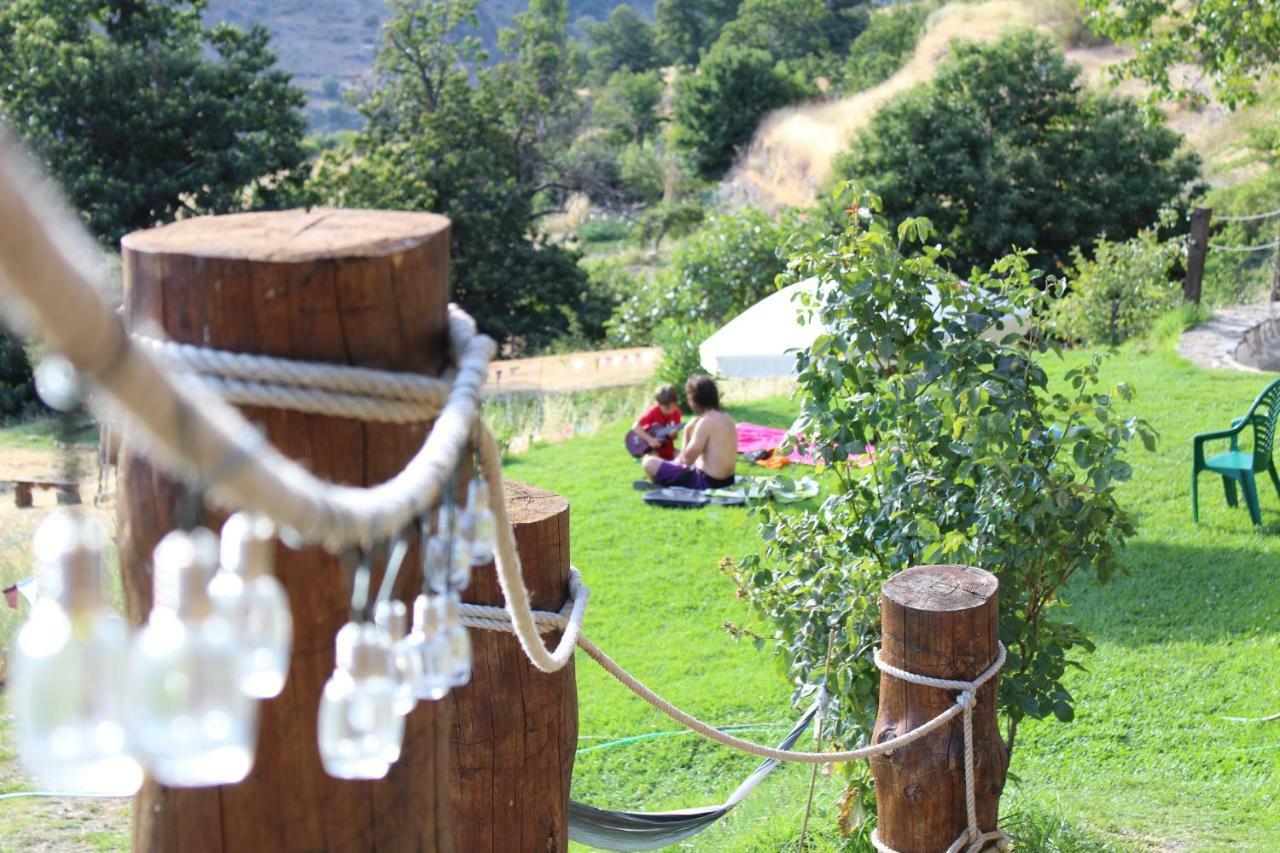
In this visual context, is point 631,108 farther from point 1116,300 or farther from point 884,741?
point 884,741

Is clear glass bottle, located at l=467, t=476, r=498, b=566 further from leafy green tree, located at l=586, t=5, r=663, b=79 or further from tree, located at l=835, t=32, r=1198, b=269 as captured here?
leafy green tree, located at l=586, t=5, r=663, b=79

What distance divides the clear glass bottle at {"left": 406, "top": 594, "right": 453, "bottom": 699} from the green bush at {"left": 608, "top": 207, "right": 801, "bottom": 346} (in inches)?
568

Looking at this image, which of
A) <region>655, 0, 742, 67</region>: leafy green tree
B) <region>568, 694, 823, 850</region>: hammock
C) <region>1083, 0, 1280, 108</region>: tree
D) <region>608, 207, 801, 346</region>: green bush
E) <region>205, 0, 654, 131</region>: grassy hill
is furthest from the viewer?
<region>205, 0, 654, 131</region>: grassy hill

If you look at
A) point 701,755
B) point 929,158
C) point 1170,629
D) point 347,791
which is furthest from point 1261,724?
point 929,158

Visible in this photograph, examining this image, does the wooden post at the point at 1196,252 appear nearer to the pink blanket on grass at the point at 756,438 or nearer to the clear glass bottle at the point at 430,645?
the pink blanket on grass at the point at 756,438

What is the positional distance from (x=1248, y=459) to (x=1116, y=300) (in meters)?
6.73

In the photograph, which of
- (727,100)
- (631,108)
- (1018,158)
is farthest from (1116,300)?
(631,108)

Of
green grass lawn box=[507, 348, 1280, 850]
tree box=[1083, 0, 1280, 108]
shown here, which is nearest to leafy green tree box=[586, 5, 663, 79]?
tree box=[1083, 0, 1280, 108]

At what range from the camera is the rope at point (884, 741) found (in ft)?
8.14

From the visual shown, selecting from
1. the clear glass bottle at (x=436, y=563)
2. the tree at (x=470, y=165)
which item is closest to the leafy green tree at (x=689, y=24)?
the tree at (x=470, y=165)

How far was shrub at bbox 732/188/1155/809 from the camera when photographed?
3.47 m

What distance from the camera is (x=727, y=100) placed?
35.0 metres

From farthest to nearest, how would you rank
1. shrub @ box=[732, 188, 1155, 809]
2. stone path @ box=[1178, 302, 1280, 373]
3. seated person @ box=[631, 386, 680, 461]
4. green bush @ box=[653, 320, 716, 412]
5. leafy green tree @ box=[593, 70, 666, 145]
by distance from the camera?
leafy green tree @ box=[593, 70, 666, 145], green bush @ box=[653, 320, 716, 412], stone path @ box=[1178, 302, 1280, 373], seated person @ box=[631, 386, 680, 461], shrub @ box=[732, 188, 1155, 809]

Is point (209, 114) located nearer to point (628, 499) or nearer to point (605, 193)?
point (605, 193)
